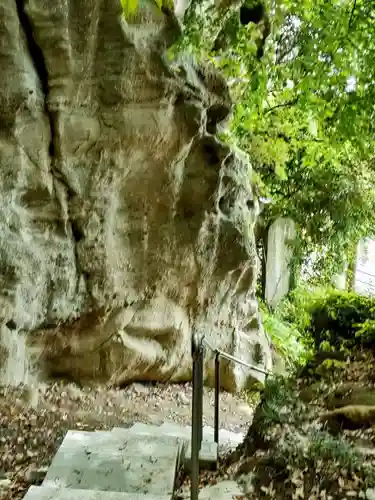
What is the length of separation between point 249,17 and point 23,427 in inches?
259

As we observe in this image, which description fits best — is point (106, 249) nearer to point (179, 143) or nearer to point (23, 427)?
point (179, 143)

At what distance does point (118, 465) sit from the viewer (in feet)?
12.9

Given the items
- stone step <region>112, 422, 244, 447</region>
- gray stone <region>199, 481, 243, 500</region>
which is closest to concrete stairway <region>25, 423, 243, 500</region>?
gray stone <region>199, 481, 243, 500</region>

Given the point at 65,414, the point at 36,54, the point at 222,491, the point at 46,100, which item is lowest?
the point at 65,414

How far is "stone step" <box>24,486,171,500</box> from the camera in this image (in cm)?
328

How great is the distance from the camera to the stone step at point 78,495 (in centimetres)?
328

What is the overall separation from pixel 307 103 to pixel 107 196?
3075 millimetres

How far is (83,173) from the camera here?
268 inches

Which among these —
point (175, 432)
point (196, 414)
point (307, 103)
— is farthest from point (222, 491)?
point (307, 103)

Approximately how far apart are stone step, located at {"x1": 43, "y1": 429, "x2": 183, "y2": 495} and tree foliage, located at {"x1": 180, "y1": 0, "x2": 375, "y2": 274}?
9.85 ft

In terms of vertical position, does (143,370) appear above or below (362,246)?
below

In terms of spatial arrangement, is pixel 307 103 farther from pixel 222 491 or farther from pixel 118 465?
pixel 118 465

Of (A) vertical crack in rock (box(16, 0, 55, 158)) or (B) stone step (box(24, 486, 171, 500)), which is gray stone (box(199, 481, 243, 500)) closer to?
(B) stone step (box(24, 486, 171, 500))

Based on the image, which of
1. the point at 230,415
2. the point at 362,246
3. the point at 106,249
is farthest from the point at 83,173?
the point at 362,246
